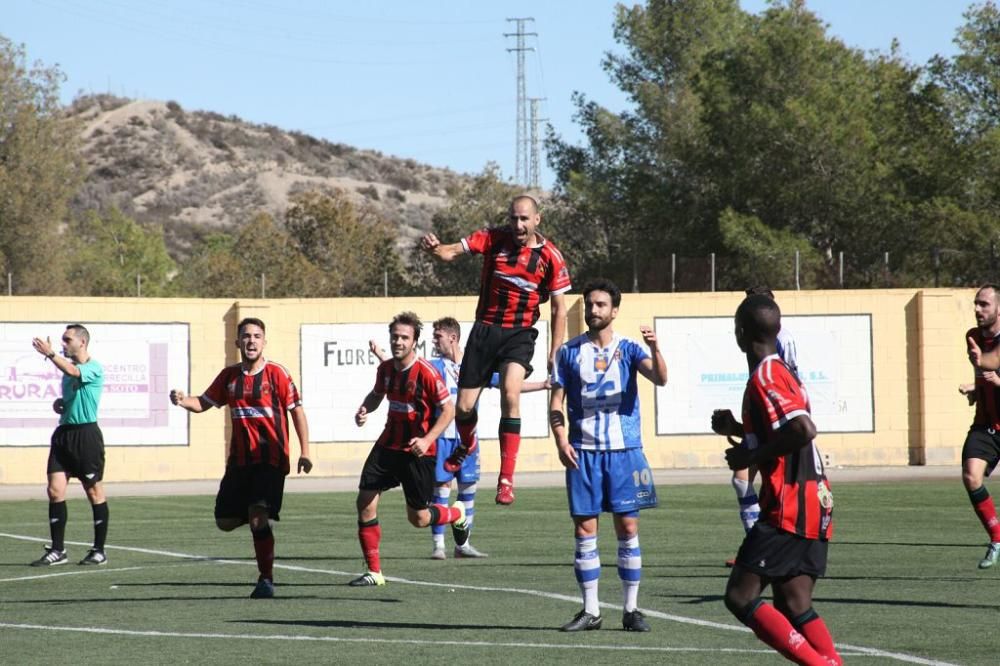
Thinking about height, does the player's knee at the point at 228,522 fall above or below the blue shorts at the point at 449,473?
below

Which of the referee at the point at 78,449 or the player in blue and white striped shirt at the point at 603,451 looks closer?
the player in blue and white striped shirt at the point at 603,451

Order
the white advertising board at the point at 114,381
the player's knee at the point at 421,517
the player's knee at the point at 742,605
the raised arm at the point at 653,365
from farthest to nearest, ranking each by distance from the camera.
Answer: the white advertising board at the point at 114,381 → the player's knee at the point at 421,517 → the raised arm at the point at 653,365 → the player's knee at the point at 742,605

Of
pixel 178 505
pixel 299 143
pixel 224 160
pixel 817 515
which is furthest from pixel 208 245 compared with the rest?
pixel 817 515

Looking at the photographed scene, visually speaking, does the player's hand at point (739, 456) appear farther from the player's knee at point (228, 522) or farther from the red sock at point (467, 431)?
the player's knee at point (228, 522)

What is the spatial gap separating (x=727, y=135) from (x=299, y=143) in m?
96.0

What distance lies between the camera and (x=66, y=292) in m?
70.6

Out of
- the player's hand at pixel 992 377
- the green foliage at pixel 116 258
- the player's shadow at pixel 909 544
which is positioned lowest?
the player's shadow at pixel 909 544

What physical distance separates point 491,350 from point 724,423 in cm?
536

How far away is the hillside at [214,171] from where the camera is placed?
128m

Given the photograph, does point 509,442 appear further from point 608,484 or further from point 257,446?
point 608,484

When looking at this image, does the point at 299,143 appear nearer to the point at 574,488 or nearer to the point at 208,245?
the point at 208,245

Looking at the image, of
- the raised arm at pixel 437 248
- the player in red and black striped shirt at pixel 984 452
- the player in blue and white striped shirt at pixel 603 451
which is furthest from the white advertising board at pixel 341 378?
the player in blue and white striped shirt at pixel 603 451

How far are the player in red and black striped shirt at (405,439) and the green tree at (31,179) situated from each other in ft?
192

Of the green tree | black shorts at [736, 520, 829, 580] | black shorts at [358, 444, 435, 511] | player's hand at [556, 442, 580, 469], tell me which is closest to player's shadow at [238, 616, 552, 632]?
player's hand at [556, 442, 580, 469]
